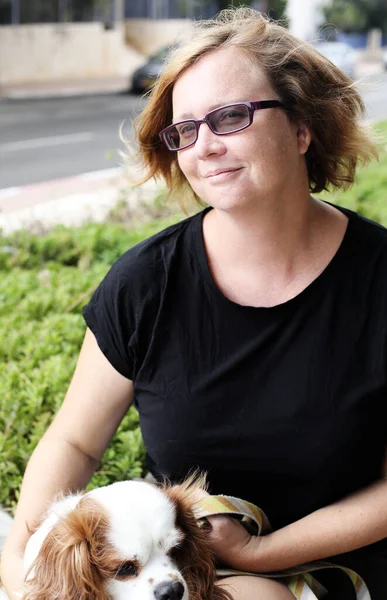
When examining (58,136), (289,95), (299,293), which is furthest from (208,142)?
(58,136)

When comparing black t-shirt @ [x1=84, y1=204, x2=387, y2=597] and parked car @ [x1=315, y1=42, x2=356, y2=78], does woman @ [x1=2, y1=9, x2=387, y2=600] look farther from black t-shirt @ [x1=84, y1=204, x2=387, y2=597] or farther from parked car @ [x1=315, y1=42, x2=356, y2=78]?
parked car @ [x1=315, y1=42, x2=356, y2=78]

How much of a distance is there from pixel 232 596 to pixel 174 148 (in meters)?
1.21

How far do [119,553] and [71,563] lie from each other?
99 millimetres

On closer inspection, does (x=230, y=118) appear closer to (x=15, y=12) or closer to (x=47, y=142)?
(x=47, y=142)

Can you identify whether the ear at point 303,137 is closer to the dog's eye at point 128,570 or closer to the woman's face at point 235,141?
the woman's face at point 235,141

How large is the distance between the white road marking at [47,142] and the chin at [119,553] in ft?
47.8

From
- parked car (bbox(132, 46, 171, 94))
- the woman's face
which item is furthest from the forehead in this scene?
parked car (bbox(132, 46, 171, 94))

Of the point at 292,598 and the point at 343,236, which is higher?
the point at 343,236

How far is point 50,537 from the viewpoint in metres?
1.82

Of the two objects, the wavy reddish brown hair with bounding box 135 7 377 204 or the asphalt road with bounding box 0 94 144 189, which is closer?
the wavy reddish brown hair with bounding box 135 7 377 204

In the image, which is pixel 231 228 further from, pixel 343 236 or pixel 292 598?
pixel 292 598

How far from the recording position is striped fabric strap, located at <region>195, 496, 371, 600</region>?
215cm

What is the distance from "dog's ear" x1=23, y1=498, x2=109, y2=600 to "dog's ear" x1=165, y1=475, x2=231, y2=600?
0.65ft

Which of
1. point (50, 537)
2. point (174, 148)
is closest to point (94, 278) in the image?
point (174, 148)
